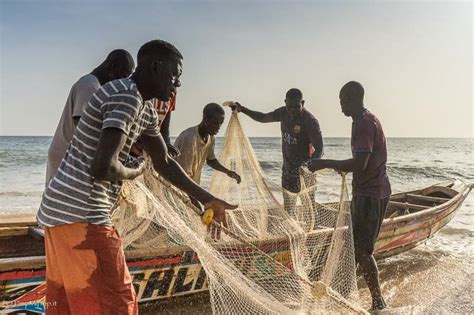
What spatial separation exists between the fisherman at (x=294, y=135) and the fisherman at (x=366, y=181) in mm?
1270

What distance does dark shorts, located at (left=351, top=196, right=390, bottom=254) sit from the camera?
12.8 feet

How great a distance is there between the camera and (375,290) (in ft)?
12.9

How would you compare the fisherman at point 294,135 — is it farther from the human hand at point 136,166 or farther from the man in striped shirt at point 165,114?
the human hand at point 136,166

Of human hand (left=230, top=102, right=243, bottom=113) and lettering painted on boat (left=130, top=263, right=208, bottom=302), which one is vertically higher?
human hand (left=230, top=102, right=243, bottom=113)

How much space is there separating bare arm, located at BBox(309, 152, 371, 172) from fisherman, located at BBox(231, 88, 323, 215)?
4.17 feet

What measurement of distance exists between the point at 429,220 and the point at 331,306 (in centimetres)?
356

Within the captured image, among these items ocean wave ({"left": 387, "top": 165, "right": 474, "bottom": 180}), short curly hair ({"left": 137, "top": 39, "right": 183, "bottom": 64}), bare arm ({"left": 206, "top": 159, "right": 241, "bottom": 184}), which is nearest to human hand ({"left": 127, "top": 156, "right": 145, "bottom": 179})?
short curly hair ({"left": 137, "top": 39, "right": 183, "bottom": 64})

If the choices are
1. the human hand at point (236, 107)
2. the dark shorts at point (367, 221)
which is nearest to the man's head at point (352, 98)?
the dark shorts at point (367, 221)

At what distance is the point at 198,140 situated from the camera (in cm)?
449

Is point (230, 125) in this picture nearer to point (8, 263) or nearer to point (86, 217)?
point (8, 263)

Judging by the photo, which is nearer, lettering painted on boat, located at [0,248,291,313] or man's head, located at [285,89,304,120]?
lettering painted on boat, located at [0,248,291,313]

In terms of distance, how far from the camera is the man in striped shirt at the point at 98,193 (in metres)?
1.78

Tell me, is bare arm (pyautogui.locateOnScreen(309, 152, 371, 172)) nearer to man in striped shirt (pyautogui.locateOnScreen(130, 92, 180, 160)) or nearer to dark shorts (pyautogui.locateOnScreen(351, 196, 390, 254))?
dark shorts (pyautogui.locateOnScreen(351, 196, 390, 254))

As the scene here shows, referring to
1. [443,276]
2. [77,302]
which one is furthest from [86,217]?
[443,276]
